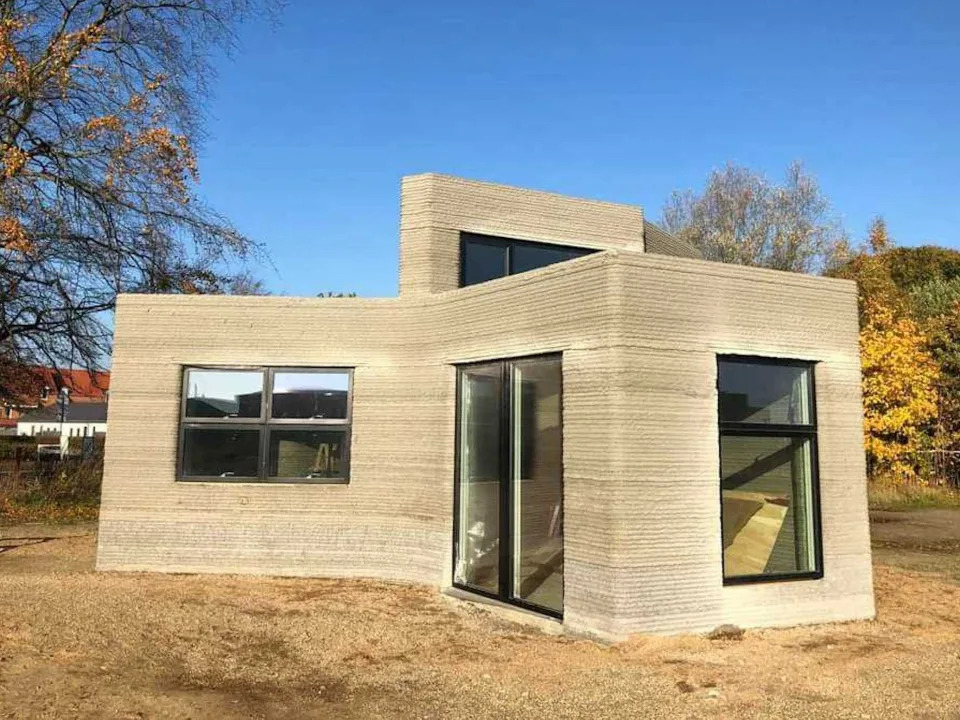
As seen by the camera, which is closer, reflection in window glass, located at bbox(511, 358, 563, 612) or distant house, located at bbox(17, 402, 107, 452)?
reflection in window glass, located at bbox(511, 358, 563, 612)

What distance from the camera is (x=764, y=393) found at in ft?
21.6

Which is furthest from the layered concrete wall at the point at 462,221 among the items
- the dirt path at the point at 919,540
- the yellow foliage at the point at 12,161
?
the yellow foliage at the point at 12,161

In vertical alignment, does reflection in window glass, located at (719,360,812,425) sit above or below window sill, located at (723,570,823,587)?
above

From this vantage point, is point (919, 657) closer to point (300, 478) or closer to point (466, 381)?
point (466, 381)

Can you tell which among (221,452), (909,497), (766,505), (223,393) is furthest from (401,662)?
(909,497)

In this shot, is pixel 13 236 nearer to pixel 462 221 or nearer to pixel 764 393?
pixel 462 221

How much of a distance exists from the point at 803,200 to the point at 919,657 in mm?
29954

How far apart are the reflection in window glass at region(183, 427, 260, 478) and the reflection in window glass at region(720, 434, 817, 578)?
524 cm

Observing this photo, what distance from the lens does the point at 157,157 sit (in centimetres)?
1605

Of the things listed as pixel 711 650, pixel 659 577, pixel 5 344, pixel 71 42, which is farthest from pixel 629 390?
pixel 5 344

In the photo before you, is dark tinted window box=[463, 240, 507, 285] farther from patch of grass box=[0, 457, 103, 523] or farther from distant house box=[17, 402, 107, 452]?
distant house box=[17, 402, 107, 452]

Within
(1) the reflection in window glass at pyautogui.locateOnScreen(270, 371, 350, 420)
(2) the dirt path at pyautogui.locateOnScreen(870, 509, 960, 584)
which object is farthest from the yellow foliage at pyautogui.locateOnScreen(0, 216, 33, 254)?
(2) the dirt path at pyautogui.locateOnScreen(870, 509, 960, 584)

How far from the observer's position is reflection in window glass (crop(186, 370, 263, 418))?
850 cm

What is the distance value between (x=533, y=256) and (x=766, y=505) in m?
4.29
